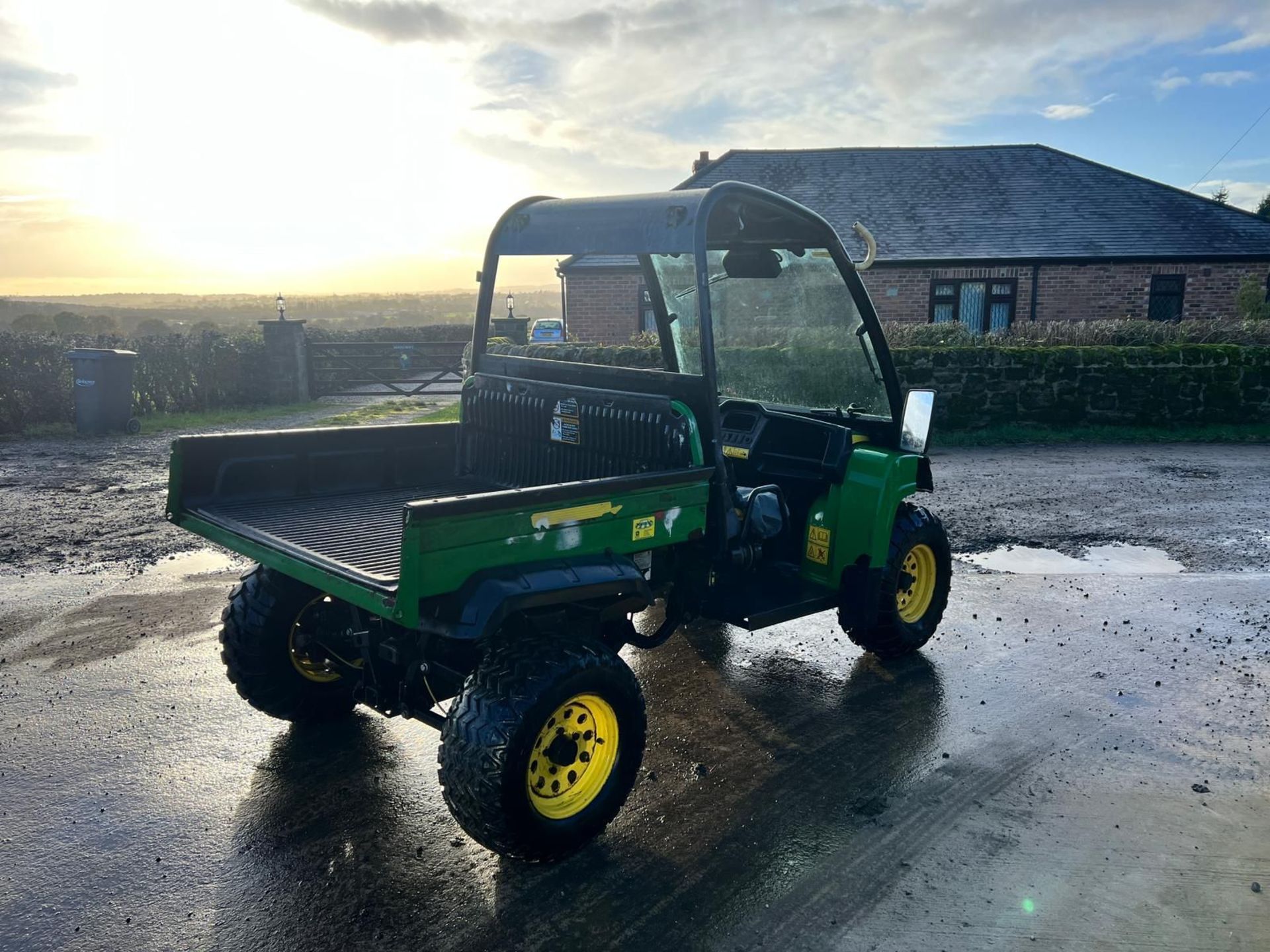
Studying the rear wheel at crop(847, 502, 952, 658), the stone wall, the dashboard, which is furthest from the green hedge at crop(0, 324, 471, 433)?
the rear wheel at crop(847, 502, 952, 658)

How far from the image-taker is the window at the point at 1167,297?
23.0 metres

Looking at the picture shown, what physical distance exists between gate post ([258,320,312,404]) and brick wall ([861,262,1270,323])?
41.9 feet

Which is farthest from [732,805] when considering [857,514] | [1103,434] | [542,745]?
[1103,434]

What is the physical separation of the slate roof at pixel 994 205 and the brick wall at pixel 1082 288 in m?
0.36

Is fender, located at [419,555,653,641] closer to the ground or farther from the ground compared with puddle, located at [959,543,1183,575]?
farther from the ground

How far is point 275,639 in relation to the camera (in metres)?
4.30

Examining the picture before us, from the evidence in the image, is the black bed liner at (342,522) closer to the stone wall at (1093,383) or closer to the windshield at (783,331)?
the windshield at (783,331)

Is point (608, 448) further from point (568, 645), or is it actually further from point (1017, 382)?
point (1017, 382)

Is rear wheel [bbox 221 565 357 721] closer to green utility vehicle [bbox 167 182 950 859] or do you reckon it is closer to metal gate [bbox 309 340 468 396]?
green utility vehicle [bbox 167 182 950 859]

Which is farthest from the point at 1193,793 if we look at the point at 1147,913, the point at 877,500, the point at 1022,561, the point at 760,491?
the point at 1022,561

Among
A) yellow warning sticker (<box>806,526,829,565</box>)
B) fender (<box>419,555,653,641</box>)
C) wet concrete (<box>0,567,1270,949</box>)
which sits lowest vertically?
wet concrete (<box>0,567,1270,949</box>)

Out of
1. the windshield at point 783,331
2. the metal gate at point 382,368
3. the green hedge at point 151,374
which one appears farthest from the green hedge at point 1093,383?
the windshield at point 783,331

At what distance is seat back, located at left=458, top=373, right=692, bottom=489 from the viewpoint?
419 cm

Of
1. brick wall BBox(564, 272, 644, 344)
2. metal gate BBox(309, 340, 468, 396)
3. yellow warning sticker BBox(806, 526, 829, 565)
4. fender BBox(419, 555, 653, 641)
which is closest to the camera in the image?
fender BBox(419, 555, 653, 641)
